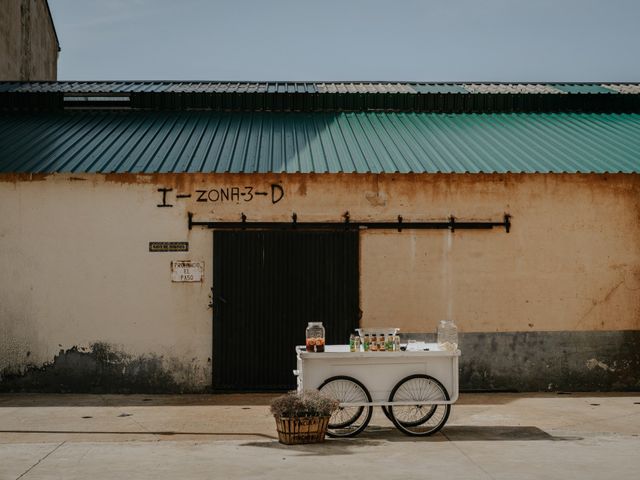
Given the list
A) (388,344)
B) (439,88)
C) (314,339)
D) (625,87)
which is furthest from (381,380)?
(625,87)

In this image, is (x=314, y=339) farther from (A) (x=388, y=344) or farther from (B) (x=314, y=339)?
(A) (x=388, y=344)

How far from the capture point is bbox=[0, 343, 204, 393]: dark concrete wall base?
43.0 feet

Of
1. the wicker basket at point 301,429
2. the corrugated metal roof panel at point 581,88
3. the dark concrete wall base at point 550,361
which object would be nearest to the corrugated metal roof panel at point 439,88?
the corrugated metal roof panel at point 581,88

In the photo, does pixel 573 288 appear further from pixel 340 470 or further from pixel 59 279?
pixel 59 279

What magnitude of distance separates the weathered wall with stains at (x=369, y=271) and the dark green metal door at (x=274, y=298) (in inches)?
10.2

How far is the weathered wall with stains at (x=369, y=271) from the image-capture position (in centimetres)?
1320

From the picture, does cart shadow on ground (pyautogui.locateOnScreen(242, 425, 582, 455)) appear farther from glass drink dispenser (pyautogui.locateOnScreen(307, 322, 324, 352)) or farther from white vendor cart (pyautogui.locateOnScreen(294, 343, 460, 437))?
glass drink dispenser (pyautogui.locateOnScreen(307, 322, 324, 352))

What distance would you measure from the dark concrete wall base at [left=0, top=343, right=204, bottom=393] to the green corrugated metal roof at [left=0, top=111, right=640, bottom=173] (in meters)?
3.19

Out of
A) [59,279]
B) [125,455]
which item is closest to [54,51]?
[59,279]

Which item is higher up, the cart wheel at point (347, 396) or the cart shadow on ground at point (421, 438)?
the cart wheel at point (347, 396)

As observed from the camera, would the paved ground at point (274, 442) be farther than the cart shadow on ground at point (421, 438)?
No

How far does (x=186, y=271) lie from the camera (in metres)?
13.3

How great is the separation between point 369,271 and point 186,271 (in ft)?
10.5

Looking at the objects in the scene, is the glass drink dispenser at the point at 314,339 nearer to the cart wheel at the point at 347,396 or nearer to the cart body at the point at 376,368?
the cart body at the point at 376,368
